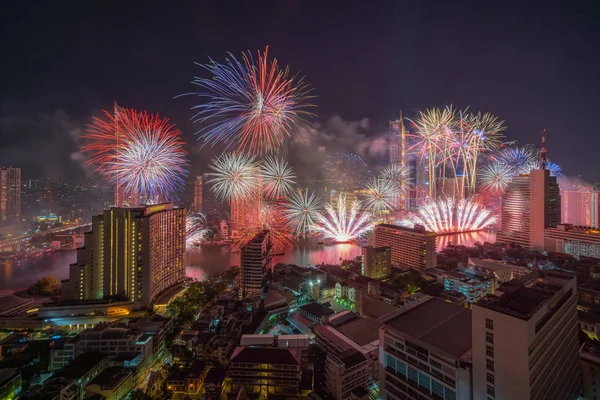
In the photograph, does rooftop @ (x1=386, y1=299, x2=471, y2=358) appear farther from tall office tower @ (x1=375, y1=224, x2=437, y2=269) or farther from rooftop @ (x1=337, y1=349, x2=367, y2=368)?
tall office tower @ (x1=375, y1=224, x2=437, y2=269)

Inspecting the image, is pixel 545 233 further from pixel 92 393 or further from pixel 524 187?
pixel 92 393

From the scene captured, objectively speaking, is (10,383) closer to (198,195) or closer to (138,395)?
(138,395)

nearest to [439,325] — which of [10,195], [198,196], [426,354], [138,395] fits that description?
[426,354]

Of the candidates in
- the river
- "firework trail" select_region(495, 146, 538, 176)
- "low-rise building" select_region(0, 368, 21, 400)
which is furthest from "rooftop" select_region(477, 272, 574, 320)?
"firework trail" select_region(495, 146, 538, 176)

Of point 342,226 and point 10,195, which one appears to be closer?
point 10,195

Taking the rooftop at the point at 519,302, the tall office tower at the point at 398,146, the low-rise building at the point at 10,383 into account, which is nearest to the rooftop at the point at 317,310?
the rooftop at the point at 519,302

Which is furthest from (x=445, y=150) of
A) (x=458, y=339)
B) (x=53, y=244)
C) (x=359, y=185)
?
(x=53, y=244)
